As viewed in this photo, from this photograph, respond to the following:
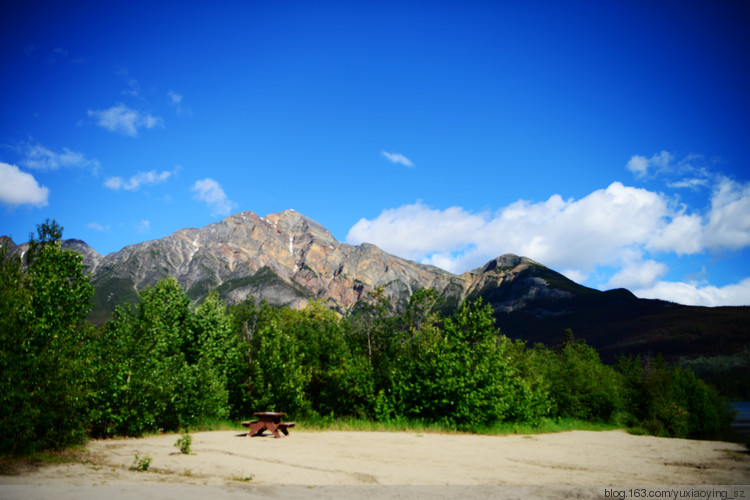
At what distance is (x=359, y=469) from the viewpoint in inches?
419

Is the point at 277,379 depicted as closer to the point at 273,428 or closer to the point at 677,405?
the point at 273,428

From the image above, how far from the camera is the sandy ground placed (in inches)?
328

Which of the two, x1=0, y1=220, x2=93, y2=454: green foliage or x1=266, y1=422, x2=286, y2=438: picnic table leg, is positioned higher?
x1=0, y1=220, x2=93, y2=454: green foliage

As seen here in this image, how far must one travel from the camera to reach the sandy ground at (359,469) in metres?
8.33

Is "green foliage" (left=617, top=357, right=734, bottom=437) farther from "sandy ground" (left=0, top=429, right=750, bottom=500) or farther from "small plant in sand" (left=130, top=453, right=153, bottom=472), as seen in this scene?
"small plant in sand" (left=130, top=453, right=153, bottom=472)

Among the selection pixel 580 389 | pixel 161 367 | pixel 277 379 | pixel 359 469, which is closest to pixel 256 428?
pixel 161 367

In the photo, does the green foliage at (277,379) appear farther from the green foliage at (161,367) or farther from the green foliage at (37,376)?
the green foliage at (37,376)

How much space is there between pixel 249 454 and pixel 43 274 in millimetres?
10420

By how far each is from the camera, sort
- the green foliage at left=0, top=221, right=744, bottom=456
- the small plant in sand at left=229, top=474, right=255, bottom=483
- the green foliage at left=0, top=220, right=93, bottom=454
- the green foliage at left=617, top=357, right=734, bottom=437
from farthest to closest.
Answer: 1. the green foliage at left=617, top=357, right=734, bottom=437
2. the green foliage at left=0, top=221, right=744, bottom=456
3. the green foliage at left=0, top=220, right=93, bottom=454
4. the small plant in sand at left=229, top=474, right=255, bottom=483

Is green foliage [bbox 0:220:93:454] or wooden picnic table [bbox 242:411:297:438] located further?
wooden picnic table [bbox 242:411:297:438]

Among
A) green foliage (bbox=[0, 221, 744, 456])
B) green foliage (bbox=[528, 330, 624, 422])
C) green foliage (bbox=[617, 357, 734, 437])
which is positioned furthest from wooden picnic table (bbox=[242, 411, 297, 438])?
green foliage (bbox=[617, 357, 734, 437])

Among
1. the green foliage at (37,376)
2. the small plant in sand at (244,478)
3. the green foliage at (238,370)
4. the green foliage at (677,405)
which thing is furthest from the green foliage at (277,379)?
the green foliage at (677,405)

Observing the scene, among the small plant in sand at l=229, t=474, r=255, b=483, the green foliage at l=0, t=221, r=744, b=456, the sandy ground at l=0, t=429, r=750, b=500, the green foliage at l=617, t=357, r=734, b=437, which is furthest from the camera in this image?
the green foliage at l=617, t=357, r=734, b=437

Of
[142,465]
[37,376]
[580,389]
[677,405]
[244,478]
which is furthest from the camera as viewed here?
[580,389]
